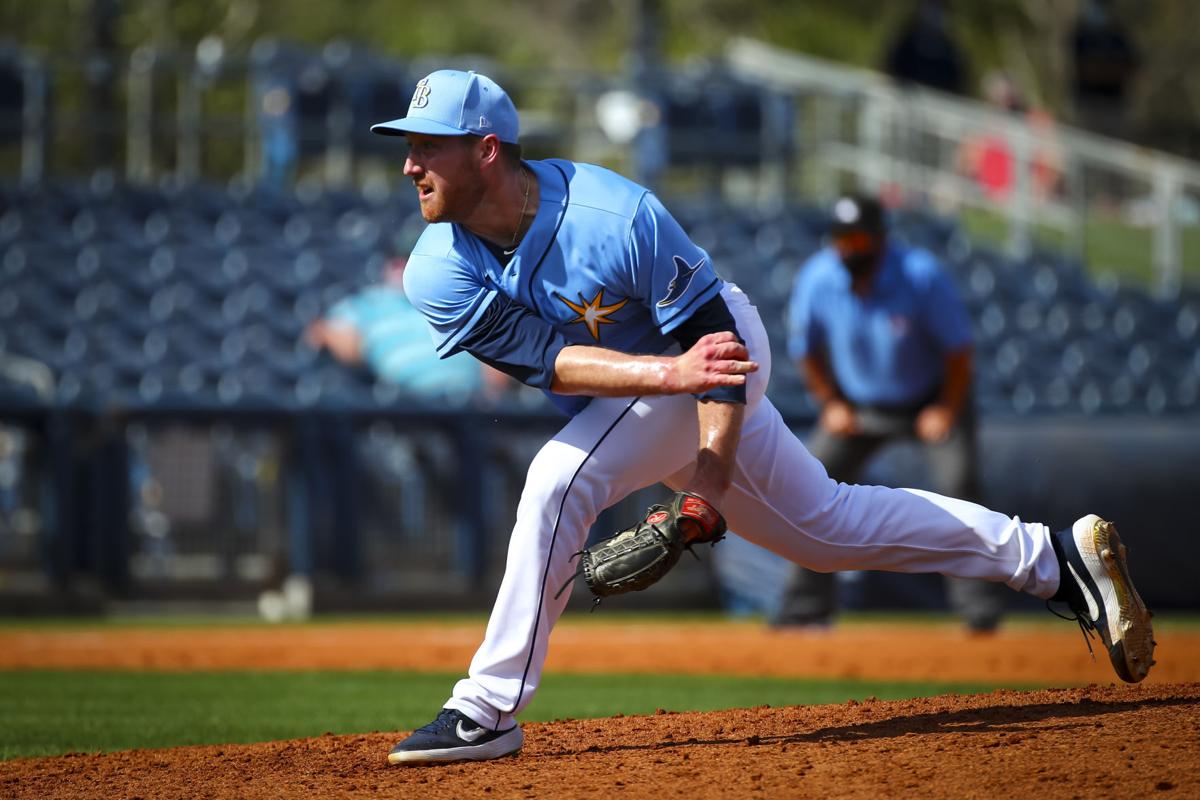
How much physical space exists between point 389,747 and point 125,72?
432 inches

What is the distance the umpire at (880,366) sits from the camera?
9117 millimetres

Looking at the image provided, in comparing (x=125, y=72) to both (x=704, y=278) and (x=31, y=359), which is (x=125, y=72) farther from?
(x=704, y=278)

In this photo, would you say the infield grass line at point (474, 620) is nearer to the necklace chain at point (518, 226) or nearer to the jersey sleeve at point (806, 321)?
the jersey sleeve at point (806, 321)

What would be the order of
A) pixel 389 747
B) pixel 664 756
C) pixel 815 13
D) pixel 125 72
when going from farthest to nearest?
pixel 815 13 < pixel 125 72 < pixel 389 747 < pixel 664 756

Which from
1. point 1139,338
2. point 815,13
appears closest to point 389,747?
point 1139,338

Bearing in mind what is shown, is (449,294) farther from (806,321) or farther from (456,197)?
(806,321)

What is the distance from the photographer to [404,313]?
13266 mm

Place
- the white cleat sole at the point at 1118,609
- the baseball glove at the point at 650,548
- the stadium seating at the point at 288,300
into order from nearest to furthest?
the baseball glove at the point at 650,548
the white cleat sole at the point at 1118,609
the stadium seating at the point at 288,300

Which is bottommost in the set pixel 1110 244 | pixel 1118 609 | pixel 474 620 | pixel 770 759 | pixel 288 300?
pixel 474 620

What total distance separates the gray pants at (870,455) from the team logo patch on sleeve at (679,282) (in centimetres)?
499

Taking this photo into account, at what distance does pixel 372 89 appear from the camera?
15375 mm

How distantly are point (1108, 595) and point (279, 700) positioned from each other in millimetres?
3513

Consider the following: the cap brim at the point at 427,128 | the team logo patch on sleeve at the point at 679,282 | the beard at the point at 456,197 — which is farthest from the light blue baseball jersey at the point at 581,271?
the cap brim at the point at 427,128

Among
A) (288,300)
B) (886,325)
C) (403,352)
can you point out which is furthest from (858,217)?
(288,300)
